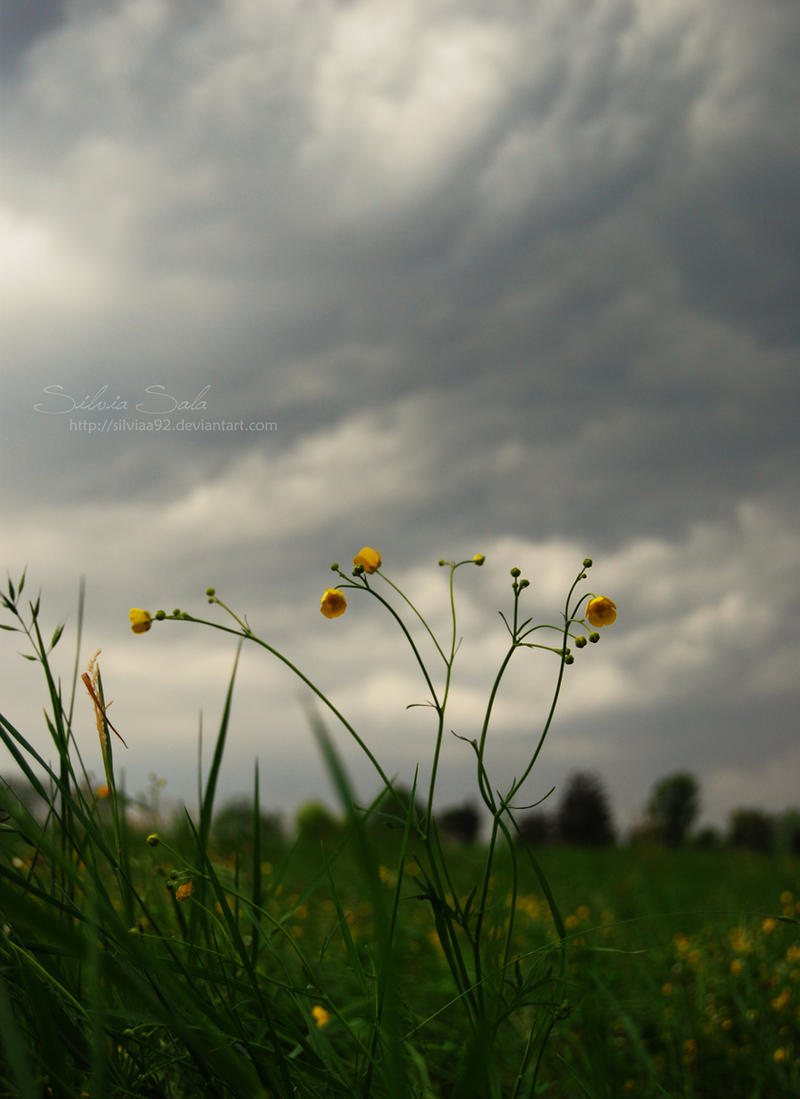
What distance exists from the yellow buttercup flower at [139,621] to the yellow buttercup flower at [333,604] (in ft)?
0.97

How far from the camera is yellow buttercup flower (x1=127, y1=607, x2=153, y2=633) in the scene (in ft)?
4.94

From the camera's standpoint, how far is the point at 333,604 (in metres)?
1.58

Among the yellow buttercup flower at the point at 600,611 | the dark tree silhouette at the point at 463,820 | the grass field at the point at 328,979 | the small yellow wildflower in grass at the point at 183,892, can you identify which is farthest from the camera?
the dark tree silhouette at the point at 463,820

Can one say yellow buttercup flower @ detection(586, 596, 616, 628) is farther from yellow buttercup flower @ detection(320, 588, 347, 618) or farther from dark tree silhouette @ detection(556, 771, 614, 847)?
dark tree silhouette @ detection(556, 771, 614, 847)

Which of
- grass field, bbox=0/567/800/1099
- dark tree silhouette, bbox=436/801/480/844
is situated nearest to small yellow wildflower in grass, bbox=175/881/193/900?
grass field, bbox=0/567/800/1099

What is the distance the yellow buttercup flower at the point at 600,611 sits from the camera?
1530 mm

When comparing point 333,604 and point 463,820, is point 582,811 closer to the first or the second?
point 463,820

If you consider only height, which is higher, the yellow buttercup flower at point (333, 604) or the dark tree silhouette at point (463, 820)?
the yellow buttercup flower at point (333, 604)

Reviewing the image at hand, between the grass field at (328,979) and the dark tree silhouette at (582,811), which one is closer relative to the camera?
the grass field at (328,979)

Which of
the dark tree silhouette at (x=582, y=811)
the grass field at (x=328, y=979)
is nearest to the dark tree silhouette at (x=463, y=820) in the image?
the dark tree silhouette at (x=582, y=811)

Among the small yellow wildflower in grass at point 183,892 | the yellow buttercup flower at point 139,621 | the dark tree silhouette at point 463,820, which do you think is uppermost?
the yellow buttercup flower at point 139,621

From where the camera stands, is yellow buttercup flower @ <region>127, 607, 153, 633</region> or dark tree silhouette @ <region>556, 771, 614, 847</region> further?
dark tree silhouette @ <region>556, 771, 614, 847</region>

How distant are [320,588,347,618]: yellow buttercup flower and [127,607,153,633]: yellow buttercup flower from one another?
0.30 m

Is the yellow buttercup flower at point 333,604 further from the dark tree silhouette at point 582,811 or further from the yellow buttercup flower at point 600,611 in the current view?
the dark tree silhouette at point 582,811
